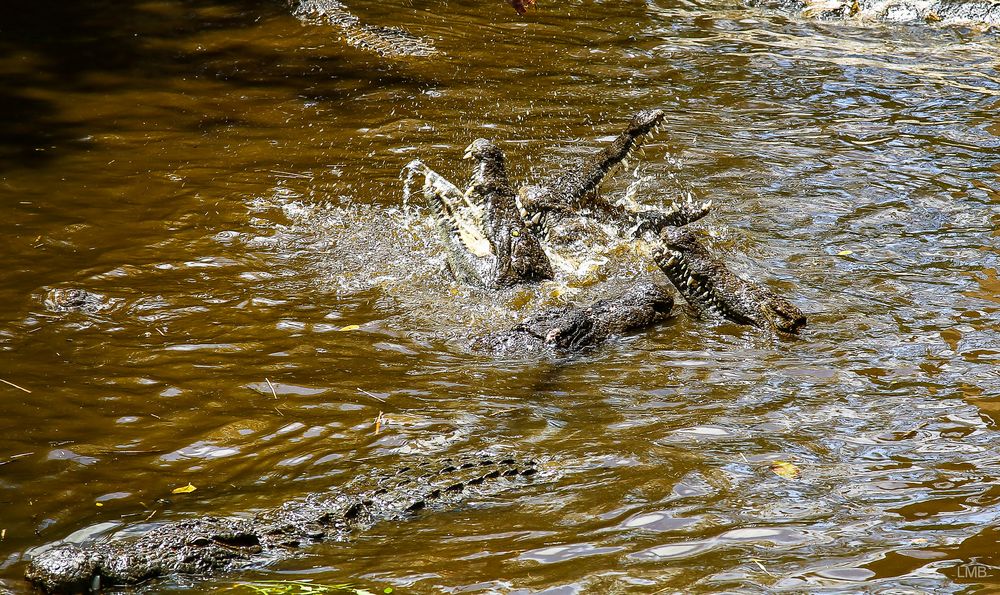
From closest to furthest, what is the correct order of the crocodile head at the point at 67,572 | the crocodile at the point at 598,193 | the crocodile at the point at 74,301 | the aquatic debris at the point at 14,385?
the crocodile head at the point at 67,572, the aquatic debris at the point at 14,385, the crocodile at the point at 74,301, the crocodile at the point at 598,193

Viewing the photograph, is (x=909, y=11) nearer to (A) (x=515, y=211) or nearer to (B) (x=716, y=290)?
(A) (x=515, y=211)

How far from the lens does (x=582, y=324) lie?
4785 mm

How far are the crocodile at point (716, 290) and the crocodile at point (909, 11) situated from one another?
7.97m

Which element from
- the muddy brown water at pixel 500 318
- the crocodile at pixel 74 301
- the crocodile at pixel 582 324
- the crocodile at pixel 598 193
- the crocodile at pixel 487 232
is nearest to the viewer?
the muddy brown water at pixel 500 318

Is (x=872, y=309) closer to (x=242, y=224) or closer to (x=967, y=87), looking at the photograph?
(x=242, y=224)

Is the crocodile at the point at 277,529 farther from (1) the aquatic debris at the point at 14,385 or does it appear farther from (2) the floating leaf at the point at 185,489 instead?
(1) the aquatic debris at the point at 14,385

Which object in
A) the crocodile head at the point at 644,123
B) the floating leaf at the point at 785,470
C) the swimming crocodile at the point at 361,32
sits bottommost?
the floating leaf at the point at 785,470

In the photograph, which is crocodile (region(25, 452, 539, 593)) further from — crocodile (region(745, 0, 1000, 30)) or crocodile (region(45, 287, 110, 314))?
crocodile (region(745, 0, 1000, 30))

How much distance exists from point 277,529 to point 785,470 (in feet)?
6.24

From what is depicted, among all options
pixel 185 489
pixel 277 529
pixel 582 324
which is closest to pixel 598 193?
pixel 582 324

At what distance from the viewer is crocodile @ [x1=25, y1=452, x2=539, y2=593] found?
9.39ft

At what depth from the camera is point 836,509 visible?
10.4 ft

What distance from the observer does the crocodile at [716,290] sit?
4.79 metres

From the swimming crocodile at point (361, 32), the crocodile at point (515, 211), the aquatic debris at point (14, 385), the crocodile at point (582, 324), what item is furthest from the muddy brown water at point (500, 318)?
the swimming crocodile at point (361, 32)
